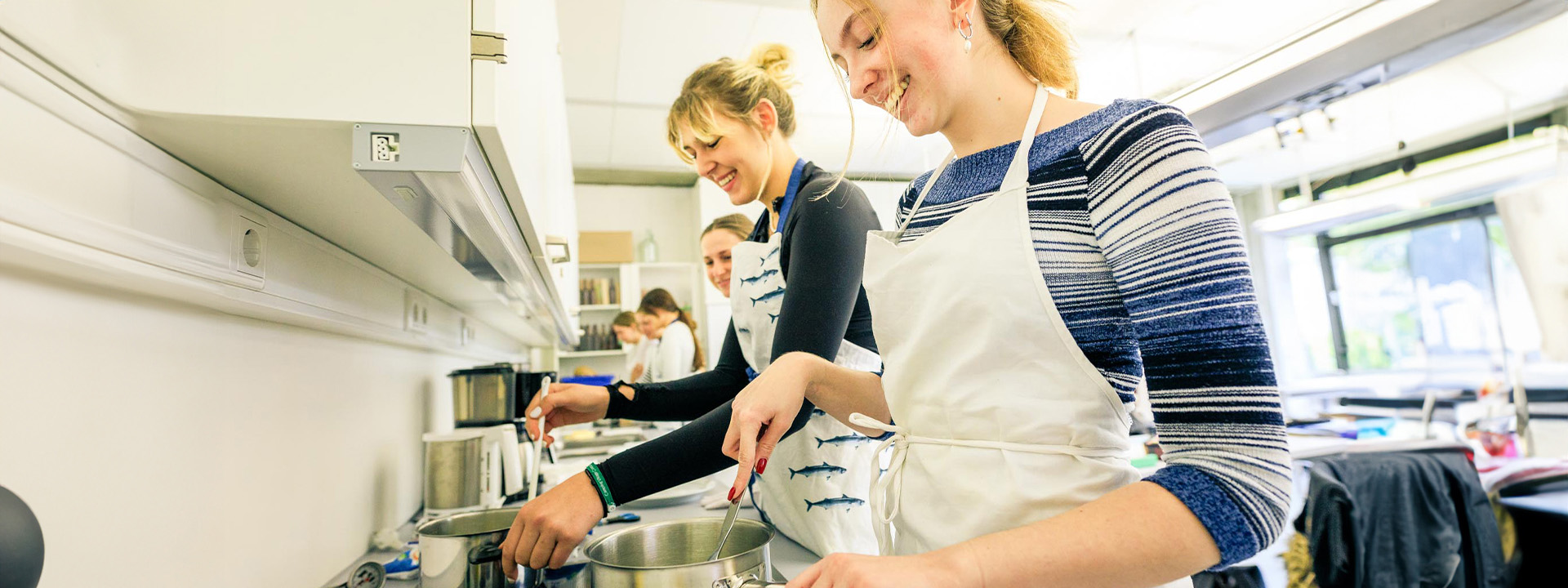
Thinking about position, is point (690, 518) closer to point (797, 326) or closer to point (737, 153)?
point (797, 326)

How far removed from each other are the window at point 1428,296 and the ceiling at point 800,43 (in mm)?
3513

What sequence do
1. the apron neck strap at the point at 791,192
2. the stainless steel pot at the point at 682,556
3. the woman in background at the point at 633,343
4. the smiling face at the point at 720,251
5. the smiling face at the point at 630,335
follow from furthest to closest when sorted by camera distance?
1. the smiling face at the point at 630,335
2. the woman in background at the point at 633,343
3. the smiling face at the point at 720,251
4. the apron neck strap at the point at 791,192
5. the stainless steel pot at the point at 682,556

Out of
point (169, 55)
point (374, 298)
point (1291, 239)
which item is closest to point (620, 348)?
point (374, 298)

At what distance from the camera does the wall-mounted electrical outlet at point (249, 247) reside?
0.76 m

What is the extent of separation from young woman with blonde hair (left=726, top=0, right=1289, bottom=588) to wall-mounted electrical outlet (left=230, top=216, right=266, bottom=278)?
0.57m

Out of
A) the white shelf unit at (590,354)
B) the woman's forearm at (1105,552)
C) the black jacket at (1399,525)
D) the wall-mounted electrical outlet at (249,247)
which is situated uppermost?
the white shelf unit at (590,354)

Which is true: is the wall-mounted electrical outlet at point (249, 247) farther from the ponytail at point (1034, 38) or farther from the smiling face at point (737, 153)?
the ponytail at point (1034, 38)

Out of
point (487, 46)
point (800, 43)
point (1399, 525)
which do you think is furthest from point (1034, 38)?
point (800, 43)

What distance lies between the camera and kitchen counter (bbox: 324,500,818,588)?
3.35ft

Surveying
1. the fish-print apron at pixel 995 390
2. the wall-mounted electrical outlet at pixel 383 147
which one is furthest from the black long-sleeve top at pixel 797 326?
the wall-mounted electrical outlet at pixel 383 147

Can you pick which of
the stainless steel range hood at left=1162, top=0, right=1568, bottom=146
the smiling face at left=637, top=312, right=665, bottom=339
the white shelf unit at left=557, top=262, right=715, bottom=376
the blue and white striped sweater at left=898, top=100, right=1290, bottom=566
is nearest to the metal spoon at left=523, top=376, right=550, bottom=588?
the blue and white striped sweater at left=898, top=100, right=1290, bottom=566

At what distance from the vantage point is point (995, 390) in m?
0.68

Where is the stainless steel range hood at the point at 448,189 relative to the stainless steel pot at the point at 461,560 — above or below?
above

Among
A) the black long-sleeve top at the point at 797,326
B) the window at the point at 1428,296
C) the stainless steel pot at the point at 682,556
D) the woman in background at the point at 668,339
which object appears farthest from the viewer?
the window at the point at 1428,296
